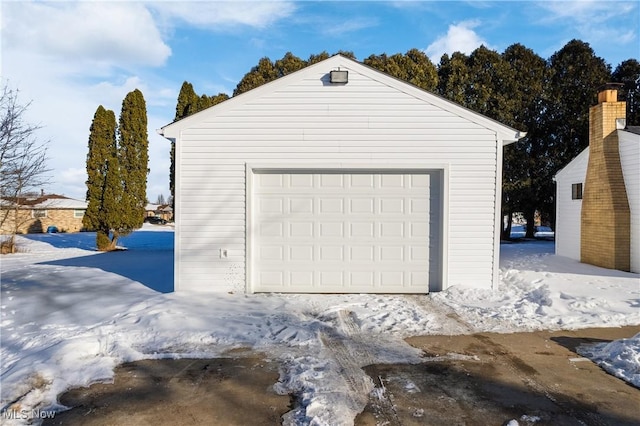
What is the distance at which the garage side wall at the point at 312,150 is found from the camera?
285 inches

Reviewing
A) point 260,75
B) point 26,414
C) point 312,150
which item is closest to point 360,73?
point 312,150

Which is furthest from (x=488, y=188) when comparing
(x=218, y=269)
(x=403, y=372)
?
(x=218, y=269)

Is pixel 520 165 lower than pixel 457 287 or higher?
higher

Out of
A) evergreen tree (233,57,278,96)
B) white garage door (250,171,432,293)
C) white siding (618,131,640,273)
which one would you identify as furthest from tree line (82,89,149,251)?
white siding (618,131,640,273)

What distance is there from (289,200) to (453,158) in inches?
128

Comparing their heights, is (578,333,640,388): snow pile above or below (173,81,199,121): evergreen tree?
below

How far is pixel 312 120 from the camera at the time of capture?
7.27 meters

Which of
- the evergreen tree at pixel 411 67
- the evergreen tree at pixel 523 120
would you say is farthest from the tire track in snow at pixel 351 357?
the evergreen tree at pixel 523 120

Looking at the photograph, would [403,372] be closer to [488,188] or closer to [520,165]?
[488,188]

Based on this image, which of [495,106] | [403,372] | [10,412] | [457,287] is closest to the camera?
[10,412]

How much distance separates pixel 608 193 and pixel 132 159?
17.3m

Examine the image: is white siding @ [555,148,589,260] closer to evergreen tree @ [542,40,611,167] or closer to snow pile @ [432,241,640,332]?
snow pile @ [432,241,640,332]

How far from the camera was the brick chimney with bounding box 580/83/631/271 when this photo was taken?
968 centimetres

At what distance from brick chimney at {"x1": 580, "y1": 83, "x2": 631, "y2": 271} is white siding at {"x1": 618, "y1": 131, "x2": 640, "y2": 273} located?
0.10 meters
